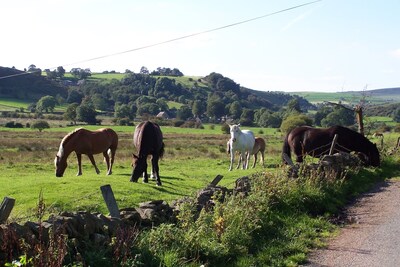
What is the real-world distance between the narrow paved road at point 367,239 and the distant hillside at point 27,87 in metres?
137

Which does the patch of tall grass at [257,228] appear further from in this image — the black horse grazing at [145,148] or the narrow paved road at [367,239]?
the black horse grazing at [145,148]

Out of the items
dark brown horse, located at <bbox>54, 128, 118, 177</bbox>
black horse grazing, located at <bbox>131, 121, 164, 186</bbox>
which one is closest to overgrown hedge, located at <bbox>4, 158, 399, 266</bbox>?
black horse grazing, located at <bbox>131, 121, 164, 186</bbox>

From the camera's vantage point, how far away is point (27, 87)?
15188cm

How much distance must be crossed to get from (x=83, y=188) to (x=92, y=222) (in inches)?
269

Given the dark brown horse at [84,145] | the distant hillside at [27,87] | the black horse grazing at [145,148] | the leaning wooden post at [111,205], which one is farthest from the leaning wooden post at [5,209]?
the distant hillside at [27,87]

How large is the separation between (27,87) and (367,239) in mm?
155395

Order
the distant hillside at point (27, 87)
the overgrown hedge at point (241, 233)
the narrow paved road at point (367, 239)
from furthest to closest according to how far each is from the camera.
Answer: the distant hillside at point (27, 87) < the narrow paved road at point (367, 239) < the overgrown hedge at point (241, 233)

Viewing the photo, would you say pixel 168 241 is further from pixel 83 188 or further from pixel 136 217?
pixel 83 188

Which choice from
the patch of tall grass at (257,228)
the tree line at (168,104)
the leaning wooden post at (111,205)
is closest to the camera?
the patch of tall grass at (257,228)

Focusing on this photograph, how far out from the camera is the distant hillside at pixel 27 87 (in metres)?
140

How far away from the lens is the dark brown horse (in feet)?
63.1

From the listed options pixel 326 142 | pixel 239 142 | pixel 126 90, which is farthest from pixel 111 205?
pixel 126 90

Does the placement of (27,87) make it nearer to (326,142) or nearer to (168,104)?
(168,104)

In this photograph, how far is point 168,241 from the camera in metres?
7.75
